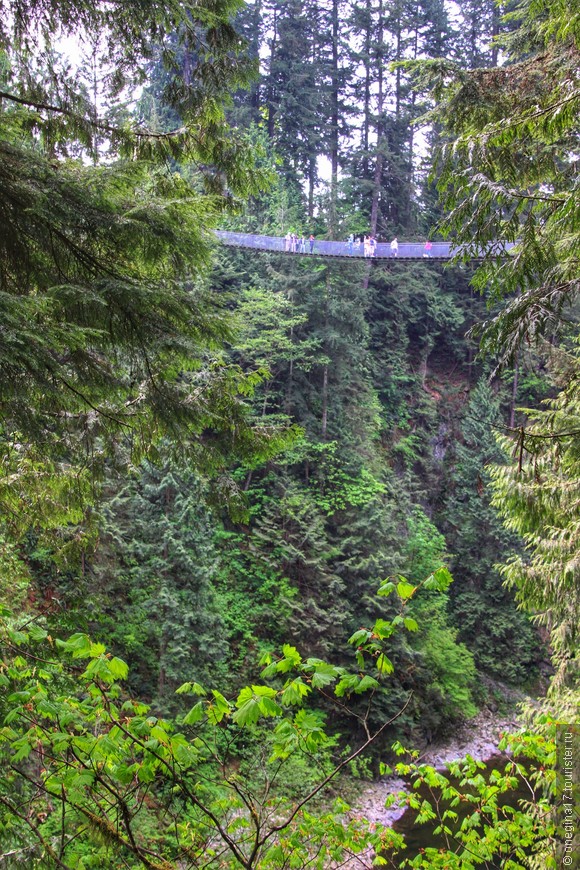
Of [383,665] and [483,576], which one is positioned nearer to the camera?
[383,665]

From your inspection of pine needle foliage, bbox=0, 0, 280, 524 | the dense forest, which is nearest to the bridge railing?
the dense forest

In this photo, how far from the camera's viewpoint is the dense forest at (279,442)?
264 cm

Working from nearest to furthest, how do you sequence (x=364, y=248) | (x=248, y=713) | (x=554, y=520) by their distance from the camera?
(x=248, y=713) < (x=554, y=520) < (x=364, y=248)

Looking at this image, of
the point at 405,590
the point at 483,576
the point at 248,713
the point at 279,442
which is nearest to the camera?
the point at 248,713

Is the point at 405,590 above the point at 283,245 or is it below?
below

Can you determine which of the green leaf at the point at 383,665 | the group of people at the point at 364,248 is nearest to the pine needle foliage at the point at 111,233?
the green leaf at the point at 383,665

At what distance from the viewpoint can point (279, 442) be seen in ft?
13.7

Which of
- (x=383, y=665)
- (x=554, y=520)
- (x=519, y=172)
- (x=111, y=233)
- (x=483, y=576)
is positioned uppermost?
(x=519, y=172)

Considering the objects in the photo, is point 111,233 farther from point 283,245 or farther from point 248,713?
point 283,245

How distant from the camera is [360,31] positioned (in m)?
23.0

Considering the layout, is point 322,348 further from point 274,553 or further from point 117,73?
point 117,73

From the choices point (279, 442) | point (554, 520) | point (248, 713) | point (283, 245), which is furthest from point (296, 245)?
point (248, 713)

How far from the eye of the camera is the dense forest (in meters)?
2.64

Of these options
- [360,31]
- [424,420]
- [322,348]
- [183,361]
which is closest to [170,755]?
[183,361]
